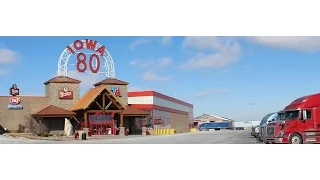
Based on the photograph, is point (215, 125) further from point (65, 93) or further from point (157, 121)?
point (65, 93)

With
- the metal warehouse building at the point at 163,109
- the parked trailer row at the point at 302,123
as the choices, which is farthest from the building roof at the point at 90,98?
the parked trailer row at the point at 302,123

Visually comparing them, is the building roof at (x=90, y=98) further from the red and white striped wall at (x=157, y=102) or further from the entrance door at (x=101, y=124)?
the red and white striped wall at (x=157, y=102)

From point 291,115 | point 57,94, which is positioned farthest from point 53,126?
point 291,115

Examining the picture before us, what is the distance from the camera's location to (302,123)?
17922mm

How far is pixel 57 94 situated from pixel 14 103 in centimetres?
382
